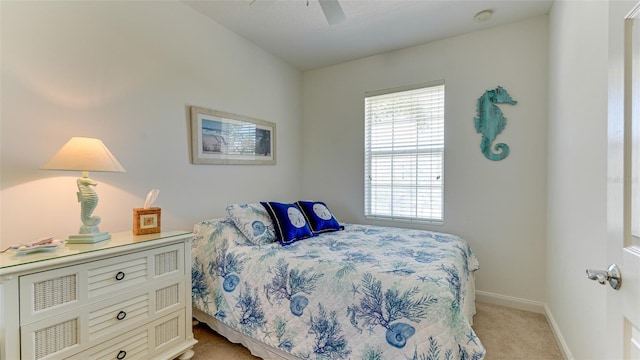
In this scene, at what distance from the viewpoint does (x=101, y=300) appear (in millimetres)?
1417

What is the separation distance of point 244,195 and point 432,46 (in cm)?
256

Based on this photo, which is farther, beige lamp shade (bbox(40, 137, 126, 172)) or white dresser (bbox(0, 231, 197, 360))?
beige lamp shade (bbox(40, 137, 126, 172))

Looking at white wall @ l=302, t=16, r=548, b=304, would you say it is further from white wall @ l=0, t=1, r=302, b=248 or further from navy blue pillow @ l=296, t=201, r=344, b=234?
white wall @ l=0, t=1, r=302, b=248

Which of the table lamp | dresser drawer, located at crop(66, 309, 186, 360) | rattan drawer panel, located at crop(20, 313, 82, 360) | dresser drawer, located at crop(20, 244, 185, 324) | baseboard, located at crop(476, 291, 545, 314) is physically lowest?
baseboard, located at crop(476, 291, 545, 314)

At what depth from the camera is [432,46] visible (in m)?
2.95

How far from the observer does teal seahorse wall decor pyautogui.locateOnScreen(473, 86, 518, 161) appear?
2643 mm

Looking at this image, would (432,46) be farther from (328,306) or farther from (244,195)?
(328,306)

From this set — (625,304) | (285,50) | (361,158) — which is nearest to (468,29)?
(361,158)

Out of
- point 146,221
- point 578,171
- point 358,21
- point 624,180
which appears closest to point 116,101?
point 146,221

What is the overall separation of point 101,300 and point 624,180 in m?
2.19

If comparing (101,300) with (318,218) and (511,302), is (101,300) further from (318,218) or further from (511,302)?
(511,302)

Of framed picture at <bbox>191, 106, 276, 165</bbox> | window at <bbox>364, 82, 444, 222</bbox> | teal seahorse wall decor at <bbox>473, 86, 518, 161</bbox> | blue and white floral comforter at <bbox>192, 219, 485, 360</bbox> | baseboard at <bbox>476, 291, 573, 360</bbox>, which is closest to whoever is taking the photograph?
blue and white floral comforter at <bbox>192, 219, 485, 360</bbox>

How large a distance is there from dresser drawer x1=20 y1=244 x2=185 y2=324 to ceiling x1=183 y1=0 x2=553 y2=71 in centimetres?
206

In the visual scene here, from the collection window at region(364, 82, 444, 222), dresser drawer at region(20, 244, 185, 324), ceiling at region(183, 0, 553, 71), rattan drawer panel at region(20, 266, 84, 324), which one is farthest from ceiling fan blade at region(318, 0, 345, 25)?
rattan drawer panel at region(20, 266, 84, 324)
